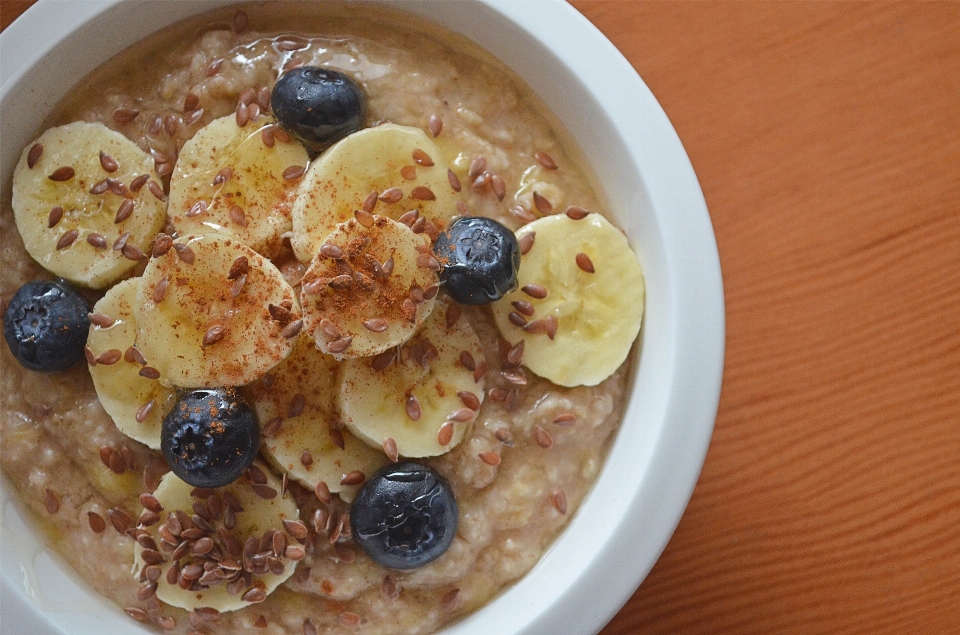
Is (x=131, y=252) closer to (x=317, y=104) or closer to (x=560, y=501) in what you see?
(x=317, y=104)

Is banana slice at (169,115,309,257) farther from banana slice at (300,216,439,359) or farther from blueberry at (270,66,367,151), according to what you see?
banana slice at (300,216,439,359)

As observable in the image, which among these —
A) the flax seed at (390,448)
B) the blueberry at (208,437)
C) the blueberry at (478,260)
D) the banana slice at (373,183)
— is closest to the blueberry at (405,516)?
the flax seed at (390,448)

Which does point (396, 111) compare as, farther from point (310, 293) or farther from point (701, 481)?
point (701, 481)

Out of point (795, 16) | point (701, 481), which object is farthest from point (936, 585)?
point (795, 16)

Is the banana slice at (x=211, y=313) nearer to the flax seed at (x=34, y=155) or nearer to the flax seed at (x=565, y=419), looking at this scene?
the flax seed at (x=34, y=155)

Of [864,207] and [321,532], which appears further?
[864,207]
